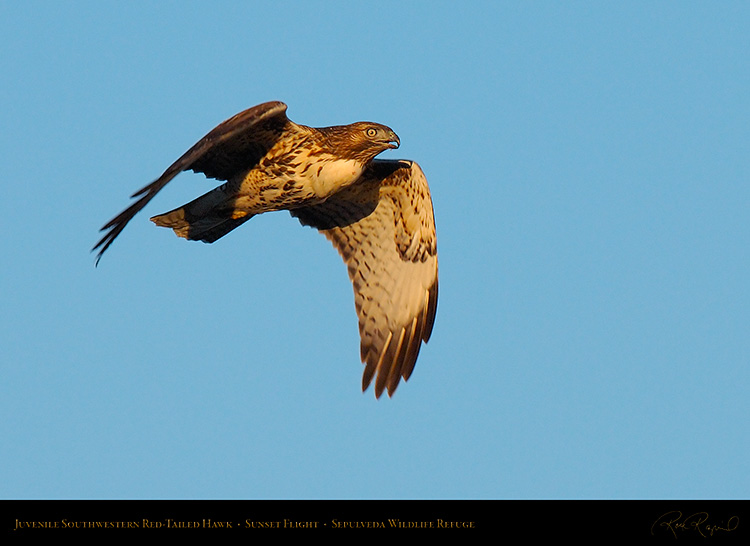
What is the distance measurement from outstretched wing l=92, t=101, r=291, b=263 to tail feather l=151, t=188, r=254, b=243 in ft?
0.85

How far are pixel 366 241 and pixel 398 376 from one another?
160 centimetres

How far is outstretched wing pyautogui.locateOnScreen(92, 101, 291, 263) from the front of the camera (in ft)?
35.8

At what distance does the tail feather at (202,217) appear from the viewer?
13.0 metres

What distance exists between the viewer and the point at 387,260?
14.4m

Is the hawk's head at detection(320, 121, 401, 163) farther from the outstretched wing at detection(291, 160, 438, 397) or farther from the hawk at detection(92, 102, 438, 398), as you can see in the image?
the outstretched wing at detection(291, 160, 438, 397)

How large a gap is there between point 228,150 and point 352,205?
1.96 m

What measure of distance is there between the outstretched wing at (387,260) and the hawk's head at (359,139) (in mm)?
996
